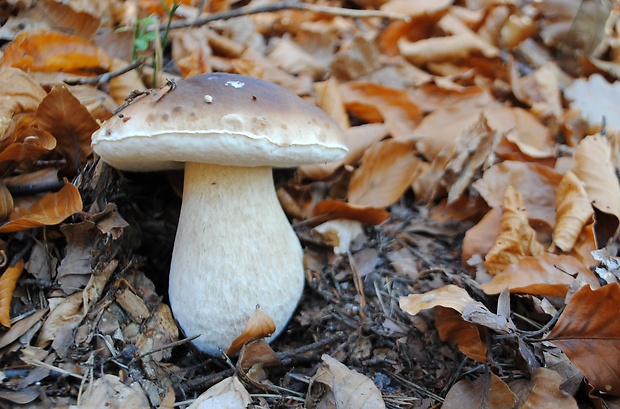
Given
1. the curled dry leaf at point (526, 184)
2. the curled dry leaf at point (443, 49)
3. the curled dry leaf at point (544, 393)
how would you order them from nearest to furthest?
the curled dry leaf at point (544, 393) → the curled dry leaf at point (526, 184) → the curled dry leaf at point (443, 49)

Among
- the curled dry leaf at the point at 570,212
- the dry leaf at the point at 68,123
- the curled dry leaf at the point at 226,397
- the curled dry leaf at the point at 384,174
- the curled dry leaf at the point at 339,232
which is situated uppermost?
the dry leaf at the point at 68,123

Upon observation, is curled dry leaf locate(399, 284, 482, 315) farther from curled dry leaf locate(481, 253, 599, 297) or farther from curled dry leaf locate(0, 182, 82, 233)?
curled dry leaf locate(0, 182, 82, 233)

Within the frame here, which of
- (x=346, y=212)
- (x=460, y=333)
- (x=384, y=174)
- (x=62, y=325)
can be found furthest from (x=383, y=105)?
(x=62, y=325)

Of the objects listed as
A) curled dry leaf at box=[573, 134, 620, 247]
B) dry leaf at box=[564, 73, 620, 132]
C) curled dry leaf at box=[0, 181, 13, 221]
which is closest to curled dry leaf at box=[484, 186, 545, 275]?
curled dry leaf at box=[573, 134, 620, 247]

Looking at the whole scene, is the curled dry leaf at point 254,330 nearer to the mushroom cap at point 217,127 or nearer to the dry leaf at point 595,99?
the mushroom cap at point 217,127

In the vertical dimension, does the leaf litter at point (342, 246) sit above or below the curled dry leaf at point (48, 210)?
below

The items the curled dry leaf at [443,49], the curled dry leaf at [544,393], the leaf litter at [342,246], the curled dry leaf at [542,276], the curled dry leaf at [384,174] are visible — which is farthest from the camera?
the curled dry leaf at [443,49]

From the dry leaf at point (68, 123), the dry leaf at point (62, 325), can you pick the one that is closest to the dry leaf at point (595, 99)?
the dry leaf at point (68, 123)

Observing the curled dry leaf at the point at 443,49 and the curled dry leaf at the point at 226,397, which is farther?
the curled dry leaf at the point at 443,49
